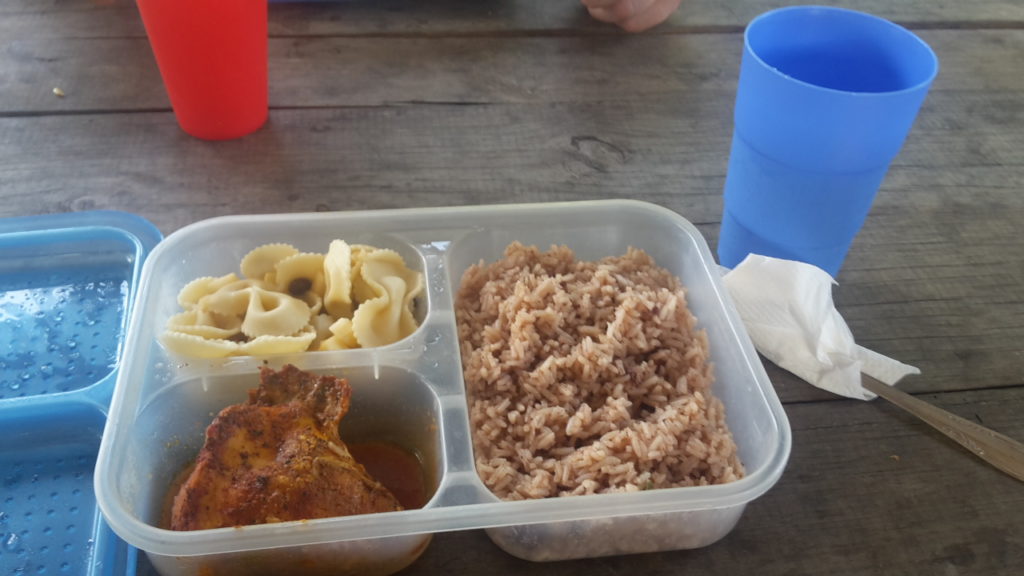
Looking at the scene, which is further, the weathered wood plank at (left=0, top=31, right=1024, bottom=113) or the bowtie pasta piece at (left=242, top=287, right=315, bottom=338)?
the weathered wood plank at (left=0, top=31, right=1024, bottom=113)

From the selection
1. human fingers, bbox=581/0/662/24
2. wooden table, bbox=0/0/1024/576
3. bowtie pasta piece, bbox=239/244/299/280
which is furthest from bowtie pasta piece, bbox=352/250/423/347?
human fingers, bbox=581/0/662/24

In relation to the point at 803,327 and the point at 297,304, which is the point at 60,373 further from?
the point at 803,327

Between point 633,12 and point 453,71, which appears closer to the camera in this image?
point 453,71

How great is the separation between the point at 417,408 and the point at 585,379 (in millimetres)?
226

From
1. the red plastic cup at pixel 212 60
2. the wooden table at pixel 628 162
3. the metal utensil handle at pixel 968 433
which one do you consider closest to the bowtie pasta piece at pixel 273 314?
the wooden table at pixel 628 162

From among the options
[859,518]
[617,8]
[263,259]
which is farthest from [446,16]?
[859,518]

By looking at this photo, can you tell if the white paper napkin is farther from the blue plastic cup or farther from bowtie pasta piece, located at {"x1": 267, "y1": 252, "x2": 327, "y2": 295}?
bowtie pasta piece, located at {"x1": 267, "y1": 252, "x2": 327, "y2": 295}

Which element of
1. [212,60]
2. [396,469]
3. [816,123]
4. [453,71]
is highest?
[816,123]

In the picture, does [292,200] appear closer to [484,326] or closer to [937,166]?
[484,326]

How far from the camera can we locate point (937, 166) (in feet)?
5.30

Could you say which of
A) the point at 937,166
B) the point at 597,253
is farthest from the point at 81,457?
the point at 937,166

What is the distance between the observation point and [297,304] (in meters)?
1.13

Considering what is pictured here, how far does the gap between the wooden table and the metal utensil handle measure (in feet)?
0.05

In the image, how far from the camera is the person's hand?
1.92 m
